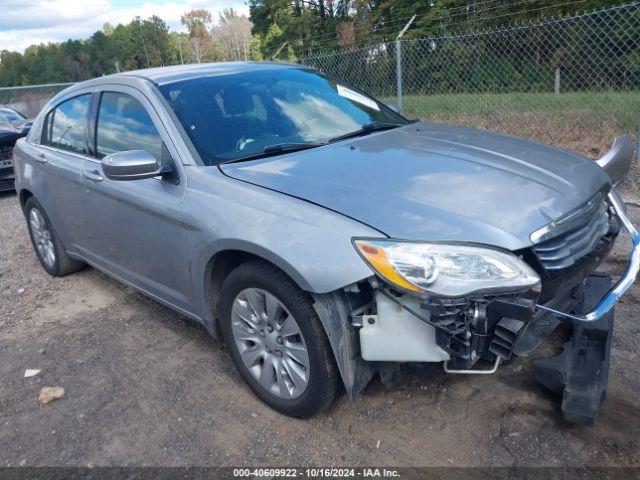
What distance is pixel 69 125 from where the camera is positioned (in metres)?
4.40

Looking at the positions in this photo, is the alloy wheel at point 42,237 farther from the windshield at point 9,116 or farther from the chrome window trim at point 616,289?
the windshield at point 9,116

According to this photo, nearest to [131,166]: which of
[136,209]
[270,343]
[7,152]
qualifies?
[136,209]

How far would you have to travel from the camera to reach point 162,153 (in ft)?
10.6

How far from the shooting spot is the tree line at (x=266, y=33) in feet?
61.1

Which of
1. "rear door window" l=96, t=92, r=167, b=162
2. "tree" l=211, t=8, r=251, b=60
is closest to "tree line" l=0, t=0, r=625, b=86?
"tree" l=211, t=8, r=251, b=60

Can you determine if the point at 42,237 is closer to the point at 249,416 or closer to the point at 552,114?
the point at 249,416

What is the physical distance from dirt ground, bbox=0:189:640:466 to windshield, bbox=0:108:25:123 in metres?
8.55

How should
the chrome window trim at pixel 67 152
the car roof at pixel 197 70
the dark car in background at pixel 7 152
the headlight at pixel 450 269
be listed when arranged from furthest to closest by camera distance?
the dark car in background at pixel 7 152
the chrome window trim at pixel 67 152
the car roof at pixel 197 70
the headlight at pixel 450 269

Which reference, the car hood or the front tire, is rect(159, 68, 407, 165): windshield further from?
the front tire

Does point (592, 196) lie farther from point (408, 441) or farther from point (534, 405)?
point (408, 441)

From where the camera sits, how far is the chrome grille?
2355 millimetres

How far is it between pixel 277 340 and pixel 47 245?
325 cm

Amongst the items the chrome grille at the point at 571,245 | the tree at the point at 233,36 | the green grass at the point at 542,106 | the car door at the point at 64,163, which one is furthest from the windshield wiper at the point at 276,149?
the tree at the point at 233,36

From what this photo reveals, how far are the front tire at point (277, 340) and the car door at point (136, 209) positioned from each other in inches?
18.0
